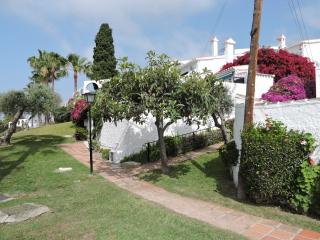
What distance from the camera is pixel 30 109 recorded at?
2169 cm

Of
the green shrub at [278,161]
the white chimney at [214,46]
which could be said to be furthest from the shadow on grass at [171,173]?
the white chimney at [214,46]

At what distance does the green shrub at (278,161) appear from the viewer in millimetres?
7336

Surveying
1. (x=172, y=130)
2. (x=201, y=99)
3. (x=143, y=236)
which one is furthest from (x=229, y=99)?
(x=143, y=236)

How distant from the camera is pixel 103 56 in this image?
105 feet

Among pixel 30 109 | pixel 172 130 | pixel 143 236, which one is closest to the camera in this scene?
pixel 143 236

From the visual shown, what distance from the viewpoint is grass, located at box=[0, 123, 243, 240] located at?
20.5 ft

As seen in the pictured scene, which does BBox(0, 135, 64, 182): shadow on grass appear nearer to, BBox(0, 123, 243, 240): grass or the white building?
BBox(0, 123, 243, 240): grass

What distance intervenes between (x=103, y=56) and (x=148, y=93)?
22242 mm

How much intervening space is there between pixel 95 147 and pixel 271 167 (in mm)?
13298

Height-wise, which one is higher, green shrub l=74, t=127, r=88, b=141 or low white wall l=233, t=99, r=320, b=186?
low white wall l=233, t=99, r=320, b=186

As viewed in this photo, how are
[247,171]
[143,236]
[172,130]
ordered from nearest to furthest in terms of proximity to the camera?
[143,236], [247,171], [172,130]

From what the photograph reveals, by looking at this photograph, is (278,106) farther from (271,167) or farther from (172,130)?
(172,130)

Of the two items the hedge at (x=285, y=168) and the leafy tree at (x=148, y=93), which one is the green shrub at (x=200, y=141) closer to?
the leafy tree at (x=148, y=93)

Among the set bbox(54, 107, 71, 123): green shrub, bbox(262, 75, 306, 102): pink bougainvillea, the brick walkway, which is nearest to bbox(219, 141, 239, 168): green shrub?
the brick walkway
